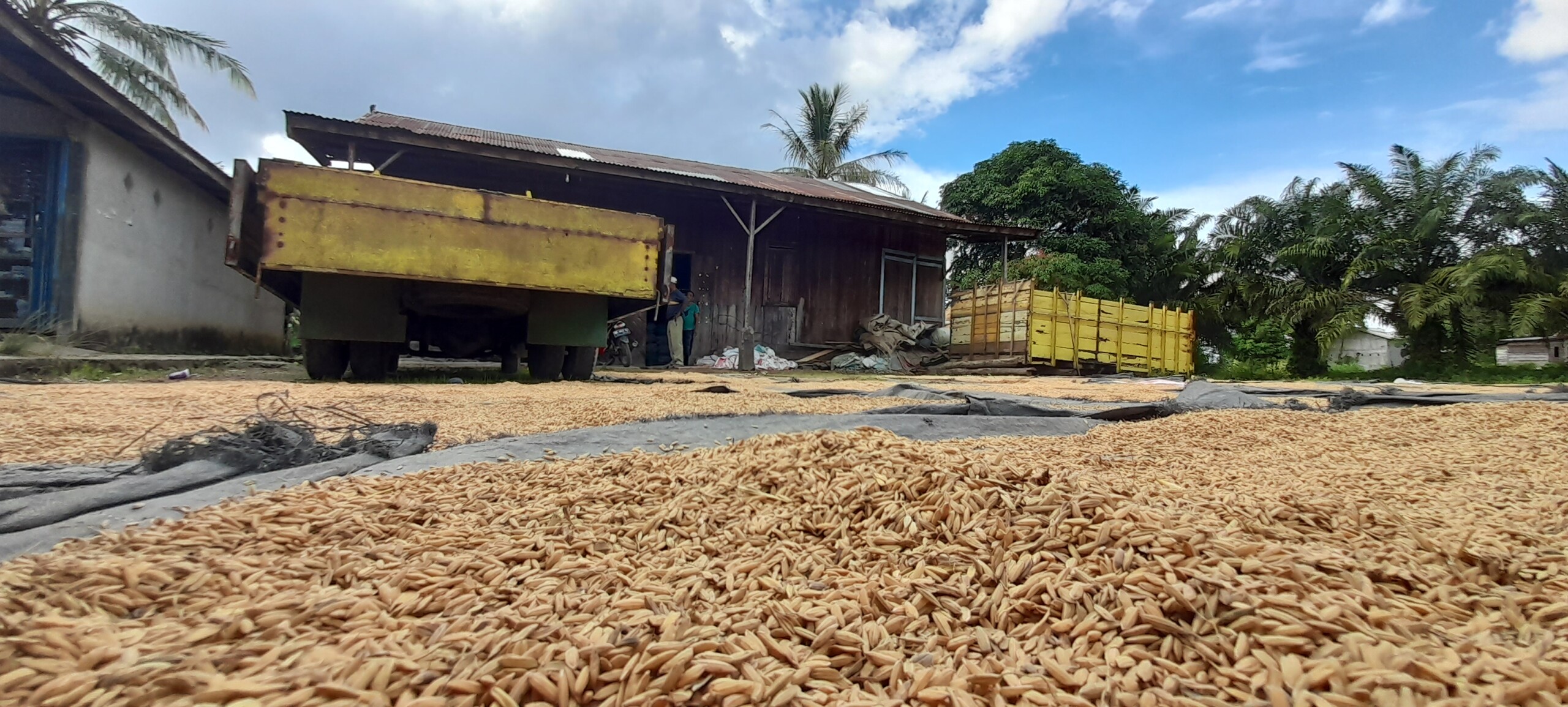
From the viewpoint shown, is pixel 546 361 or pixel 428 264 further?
pixel 546 361

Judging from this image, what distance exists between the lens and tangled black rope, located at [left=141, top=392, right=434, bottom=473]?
227 cm

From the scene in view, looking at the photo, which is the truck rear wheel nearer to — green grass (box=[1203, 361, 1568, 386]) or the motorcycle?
the motorcycle

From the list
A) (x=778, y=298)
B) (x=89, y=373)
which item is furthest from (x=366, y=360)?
(x=778, y=298)

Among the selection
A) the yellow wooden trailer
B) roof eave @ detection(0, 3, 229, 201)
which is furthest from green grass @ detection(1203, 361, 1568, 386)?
roof eave @ detection(0, 3, 229, 201)

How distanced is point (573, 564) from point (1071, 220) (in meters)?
22.9

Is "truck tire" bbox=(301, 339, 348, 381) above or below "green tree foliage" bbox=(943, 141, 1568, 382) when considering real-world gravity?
below

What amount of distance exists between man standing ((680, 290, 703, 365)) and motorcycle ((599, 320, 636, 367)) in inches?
37.7

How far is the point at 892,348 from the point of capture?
13164 millimetres

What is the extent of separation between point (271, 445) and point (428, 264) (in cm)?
352

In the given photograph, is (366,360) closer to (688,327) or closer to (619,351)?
(619,351)

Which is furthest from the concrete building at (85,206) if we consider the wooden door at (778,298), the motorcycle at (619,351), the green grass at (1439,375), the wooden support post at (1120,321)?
the green grass at (1439,375)

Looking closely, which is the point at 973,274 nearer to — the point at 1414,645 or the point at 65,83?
the point at 65,83

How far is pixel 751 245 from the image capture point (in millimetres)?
11445

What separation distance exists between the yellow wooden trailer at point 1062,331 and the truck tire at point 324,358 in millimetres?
9960
